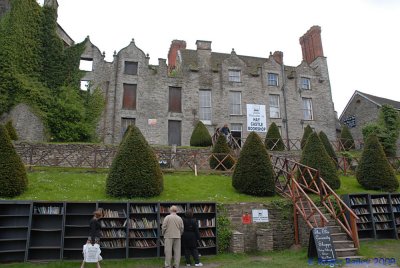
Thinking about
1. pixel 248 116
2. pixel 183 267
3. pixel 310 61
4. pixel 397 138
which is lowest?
pixel 183 267

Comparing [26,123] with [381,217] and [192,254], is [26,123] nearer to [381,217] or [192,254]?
[192,254]

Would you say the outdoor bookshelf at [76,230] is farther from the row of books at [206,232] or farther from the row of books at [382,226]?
the row of books at [382,226]

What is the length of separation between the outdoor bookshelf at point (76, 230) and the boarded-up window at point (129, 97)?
18858mm

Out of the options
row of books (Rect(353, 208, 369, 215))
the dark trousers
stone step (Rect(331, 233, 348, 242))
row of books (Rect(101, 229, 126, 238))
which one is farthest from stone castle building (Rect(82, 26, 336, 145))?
stone step (Rect(331, 233, 348, 242))

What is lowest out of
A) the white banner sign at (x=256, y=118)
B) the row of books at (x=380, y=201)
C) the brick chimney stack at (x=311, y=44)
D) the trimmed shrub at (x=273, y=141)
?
the row of books at (x=380, y=201)

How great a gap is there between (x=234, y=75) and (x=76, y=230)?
24.7 metres

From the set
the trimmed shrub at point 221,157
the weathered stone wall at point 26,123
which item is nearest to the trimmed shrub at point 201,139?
the trimmed shrub at point 221,157

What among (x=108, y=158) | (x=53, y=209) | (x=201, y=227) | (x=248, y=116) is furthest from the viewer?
(x=248, y=116)

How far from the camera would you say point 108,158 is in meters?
20.0

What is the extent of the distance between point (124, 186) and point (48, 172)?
18.3 ft

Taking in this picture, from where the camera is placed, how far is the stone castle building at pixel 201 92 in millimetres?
29500

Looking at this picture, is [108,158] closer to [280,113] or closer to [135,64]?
[135,64]

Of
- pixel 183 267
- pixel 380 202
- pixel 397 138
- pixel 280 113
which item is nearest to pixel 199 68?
pixel 280 113

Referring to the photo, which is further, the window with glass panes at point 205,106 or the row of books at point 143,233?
the window with glass panes at point 205,106
